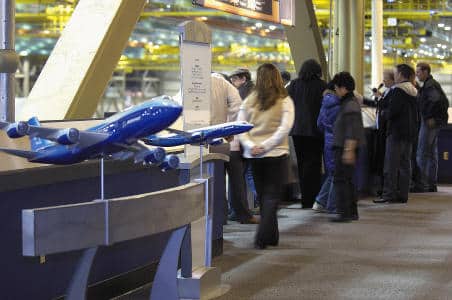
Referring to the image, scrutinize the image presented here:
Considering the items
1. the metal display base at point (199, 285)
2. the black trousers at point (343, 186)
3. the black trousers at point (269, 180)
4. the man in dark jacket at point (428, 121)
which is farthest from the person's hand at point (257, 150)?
the man in dark jacket at point (428, 121)

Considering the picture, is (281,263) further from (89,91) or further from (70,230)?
(70,230)

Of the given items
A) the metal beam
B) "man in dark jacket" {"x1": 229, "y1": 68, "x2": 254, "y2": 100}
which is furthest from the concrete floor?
"man in dark jacket" {"x1": 229, "y1": 68, "x2": 254, "y2": 100}

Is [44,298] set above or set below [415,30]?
below

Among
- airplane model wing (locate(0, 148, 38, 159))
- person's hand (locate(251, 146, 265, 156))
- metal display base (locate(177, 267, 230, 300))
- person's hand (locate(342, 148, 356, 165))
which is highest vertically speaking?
airplane model wing (locate(0, 148, 38, 159))

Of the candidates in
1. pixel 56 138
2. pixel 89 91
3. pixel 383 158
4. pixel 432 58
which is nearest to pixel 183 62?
pixel 89 91

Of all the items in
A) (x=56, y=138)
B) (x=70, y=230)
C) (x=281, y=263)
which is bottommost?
(x=281, y=263)

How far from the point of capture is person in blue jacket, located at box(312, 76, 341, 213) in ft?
26.8

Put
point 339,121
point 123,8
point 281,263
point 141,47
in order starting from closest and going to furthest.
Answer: point 281,263 < point 123,8 < point 339,121 < point 141,47

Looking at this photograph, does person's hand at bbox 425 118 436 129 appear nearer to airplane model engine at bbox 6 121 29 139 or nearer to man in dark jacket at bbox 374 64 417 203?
man in dark jacket at bbox 374 64 417 203

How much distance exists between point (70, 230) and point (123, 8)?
335cm

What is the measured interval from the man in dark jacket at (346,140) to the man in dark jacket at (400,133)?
1.36m

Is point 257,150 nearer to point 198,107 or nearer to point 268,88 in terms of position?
point 268,88

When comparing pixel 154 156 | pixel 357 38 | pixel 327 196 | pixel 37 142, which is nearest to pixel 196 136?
pixel 154 156

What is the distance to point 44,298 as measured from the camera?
4180mm
